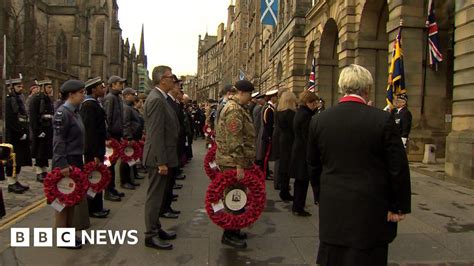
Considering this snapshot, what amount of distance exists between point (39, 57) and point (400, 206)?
47.0 meters

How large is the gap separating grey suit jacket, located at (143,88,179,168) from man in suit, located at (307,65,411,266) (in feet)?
8.46

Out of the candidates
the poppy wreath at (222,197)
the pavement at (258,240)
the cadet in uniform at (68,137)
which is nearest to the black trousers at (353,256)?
the pavement at (258,240)

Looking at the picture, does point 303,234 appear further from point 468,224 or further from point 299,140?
point 468,224

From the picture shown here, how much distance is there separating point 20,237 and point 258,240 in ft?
10.3

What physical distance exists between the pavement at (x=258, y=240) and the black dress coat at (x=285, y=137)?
0.74 metres

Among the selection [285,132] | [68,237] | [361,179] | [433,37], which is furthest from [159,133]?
[433,37]

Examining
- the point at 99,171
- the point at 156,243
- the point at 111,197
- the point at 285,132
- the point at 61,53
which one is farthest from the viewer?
the point at 61,53

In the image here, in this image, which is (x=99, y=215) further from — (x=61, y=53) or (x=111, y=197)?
(x=61, y=53)

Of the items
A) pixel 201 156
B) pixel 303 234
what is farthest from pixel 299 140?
pixel 201 156

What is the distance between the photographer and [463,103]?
35.7 ft

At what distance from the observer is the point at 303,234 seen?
20.7ft

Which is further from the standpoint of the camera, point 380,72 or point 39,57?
point 39,57

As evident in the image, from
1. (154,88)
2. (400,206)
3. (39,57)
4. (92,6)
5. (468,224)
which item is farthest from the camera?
(92,6)

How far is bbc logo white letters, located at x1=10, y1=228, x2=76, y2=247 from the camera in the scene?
563cm
